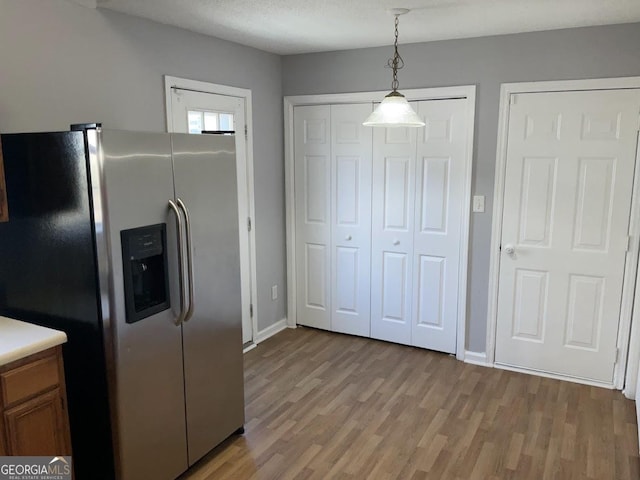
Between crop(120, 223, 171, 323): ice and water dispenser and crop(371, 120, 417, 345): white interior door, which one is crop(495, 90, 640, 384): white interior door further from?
crop(120, 223, 171, 323): ice and water dispenser

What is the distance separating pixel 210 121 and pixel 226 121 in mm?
181

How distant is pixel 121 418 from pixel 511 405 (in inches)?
90.8

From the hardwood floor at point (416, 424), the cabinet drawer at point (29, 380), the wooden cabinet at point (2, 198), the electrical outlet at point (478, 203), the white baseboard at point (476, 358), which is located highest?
the wooden cabinet at point (2, 198)

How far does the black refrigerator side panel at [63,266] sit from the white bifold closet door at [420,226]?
2.44m

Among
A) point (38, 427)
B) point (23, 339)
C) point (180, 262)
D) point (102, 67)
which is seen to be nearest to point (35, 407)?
point (38, 427)

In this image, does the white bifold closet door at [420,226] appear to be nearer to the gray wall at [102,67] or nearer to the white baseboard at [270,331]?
the white baseboard at [270,331]

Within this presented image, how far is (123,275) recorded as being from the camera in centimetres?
210

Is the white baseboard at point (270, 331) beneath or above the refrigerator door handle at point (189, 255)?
beneath

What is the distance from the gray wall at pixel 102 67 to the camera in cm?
240

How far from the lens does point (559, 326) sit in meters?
3.56

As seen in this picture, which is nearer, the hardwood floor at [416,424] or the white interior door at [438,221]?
the hardwood floor at [416,424]

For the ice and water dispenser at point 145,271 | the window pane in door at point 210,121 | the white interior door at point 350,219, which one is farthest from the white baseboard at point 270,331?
the ice and water dispenser at point 145,271

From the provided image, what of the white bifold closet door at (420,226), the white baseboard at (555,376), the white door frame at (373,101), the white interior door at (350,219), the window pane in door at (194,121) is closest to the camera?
the window pane in door at (194,121)

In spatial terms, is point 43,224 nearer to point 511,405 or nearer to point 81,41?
point 81,41
